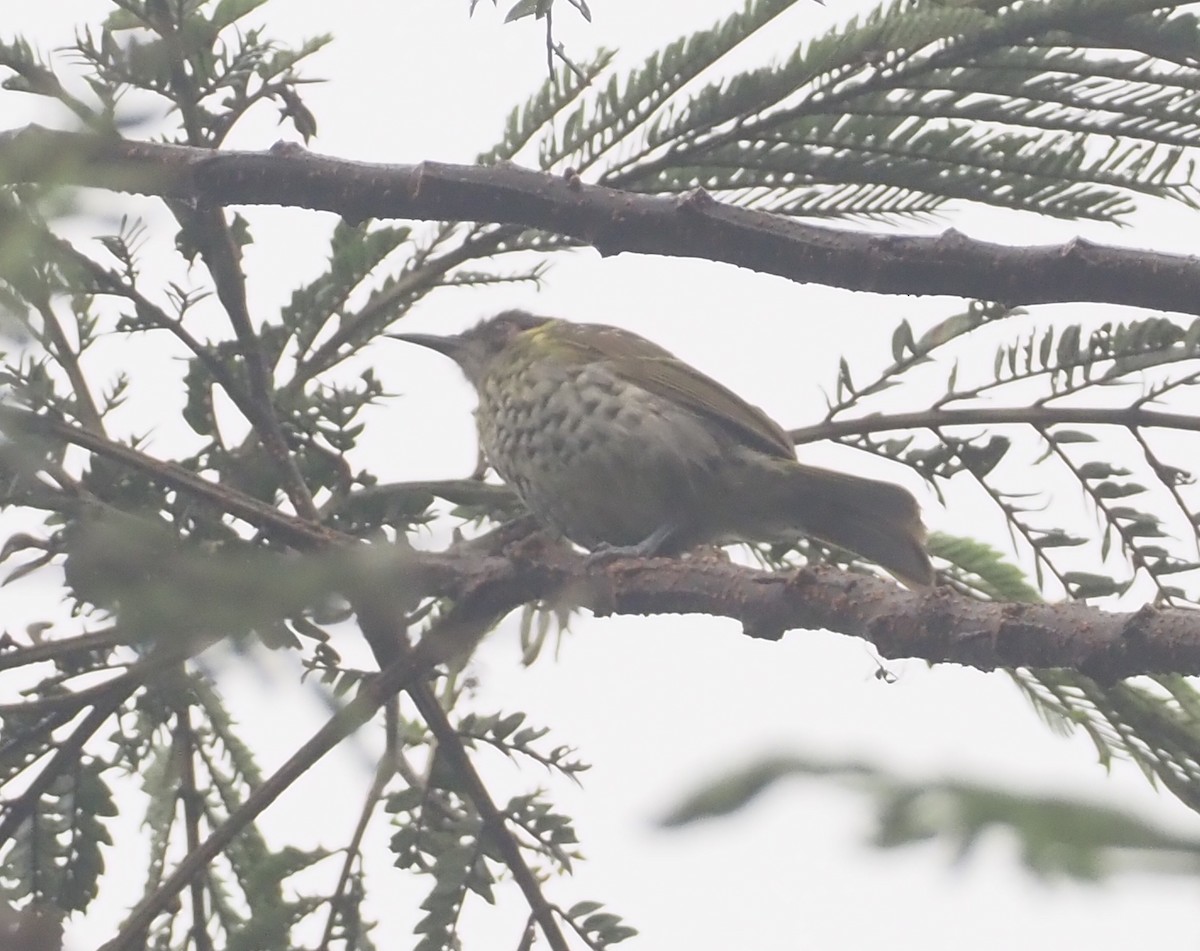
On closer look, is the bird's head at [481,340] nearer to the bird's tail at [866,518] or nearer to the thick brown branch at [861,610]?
the bird's tail at [866,518]

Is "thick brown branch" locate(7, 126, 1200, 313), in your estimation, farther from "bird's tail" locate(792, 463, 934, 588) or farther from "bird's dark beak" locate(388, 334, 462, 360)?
"bird's dark beak" locate(388, 334, 462, 360)

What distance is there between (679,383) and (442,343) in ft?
2.63

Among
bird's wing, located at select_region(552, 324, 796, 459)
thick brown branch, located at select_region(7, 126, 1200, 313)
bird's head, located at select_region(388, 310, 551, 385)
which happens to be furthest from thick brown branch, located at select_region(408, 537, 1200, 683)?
bird's head, located at select_region(388, 310, 551, 385)

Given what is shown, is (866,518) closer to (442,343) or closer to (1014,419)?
(1014,419)

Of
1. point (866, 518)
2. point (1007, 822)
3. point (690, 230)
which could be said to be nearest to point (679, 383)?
point (866, 518)

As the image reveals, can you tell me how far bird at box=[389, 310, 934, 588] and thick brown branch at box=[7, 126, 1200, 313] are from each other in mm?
962

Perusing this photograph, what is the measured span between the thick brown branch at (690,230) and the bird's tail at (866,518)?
946mm

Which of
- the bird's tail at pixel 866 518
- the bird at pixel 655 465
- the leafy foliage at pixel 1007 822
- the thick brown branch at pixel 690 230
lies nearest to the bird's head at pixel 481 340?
the bird at pixel 655 465

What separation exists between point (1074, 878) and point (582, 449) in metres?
2.59

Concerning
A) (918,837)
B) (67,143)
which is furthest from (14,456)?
(918,837)

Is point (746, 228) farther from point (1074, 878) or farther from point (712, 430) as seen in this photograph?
point (712, 430)

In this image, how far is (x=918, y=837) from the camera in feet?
1.39

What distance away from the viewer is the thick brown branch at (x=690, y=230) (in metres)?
1.48

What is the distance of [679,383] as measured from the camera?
3184 mm
